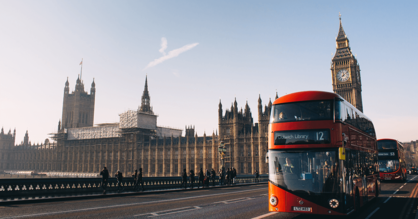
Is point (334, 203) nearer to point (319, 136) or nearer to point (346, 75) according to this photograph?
point (319, 136)

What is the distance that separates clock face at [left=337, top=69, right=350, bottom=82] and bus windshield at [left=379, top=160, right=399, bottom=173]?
2872 inches

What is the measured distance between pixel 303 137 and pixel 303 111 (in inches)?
38.2

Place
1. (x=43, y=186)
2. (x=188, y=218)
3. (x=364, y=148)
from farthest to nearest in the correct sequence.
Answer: (x=43, y=186) < (x=364, y=148) < (x=188, y=218)

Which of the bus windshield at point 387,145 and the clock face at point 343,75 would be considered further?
the clock face at point 343,75

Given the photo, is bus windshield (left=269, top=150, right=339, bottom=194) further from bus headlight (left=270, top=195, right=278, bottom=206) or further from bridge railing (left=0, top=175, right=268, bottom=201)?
bridge railing (left=0, top=175, right=268, bottom=201)

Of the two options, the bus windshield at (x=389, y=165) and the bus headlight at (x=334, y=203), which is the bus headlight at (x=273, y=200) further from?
the bus windshield at (x=389, y=165)

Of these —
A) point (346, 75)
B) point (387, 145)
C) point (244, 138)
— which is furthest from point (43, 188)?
Result: point (346, 75)

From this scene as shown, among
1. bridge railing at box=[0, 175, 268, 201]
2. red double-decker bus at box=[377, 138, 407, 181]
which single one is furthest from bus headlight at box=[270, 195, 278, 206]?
red double-decker bus at box=[377, 138, 407, 181]

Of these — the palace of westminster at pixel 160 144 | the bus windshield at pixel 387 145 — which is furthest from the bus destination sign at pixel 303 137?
the palace of westminster at pixel 160 144

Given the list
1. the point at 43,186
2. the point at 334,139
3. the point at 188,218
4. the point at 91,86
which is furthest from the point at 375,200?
the point at 91,86

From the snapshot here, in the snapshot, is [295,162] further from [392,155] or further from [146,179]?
[392,155]

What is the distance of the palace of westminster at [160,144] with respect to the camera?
2874 inches

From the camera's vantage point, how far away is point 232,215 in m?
11.3

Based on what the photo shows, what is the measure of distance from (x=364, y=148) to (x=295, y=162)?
234 inches
